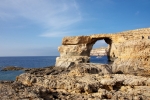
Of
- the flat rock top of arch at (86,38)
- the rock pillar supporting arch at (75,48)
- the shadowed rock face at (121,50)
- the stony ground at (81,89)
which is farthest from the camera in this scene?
the rock pillar supporting arch at (75,48)

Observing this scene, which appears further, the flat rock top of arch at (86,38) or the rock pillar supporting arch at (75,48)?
the rock pillar supporting arch at (75,48)

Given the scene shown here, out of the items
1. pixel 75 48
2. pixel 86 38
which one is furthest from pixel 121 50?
pixel 75 48

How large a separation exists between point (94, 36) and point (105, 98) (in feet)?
73.2

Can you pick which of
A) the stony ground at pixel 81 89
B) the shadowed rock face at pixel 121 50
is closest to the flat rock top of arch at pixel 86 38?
the shadowed rock face at pixel 121 50

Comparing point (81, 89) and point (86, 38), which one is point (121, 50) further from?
point (81, 89)

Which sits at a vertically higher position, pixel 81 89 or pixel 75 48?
pixel 75 48

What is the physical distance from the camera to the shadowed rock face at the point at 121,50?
68.5 feet

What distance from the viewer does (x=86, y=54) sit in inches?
1387

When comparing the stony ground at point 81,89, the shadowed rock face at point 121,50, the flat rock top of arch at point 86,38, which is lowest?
the stony ground at point 81,89

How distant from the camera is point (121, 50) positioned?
2384 centimetres

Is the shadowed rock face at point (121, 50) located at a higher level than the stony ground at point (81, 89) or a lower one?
higher

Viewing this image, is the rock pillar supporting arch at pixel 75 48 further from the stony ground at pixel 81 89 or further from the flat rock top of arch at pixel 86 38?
the stony ground at pixel 81 89

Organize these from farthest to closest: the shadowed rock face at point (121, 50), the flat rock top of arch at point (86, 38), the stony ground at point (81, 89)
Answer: the flat rock top of arch at point (86, 38)
the shadowed rock face at point (121, 50)
the stony ground at point (81, 89)

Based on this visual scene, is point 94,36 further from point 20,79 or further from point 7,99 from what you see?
point 7,99
